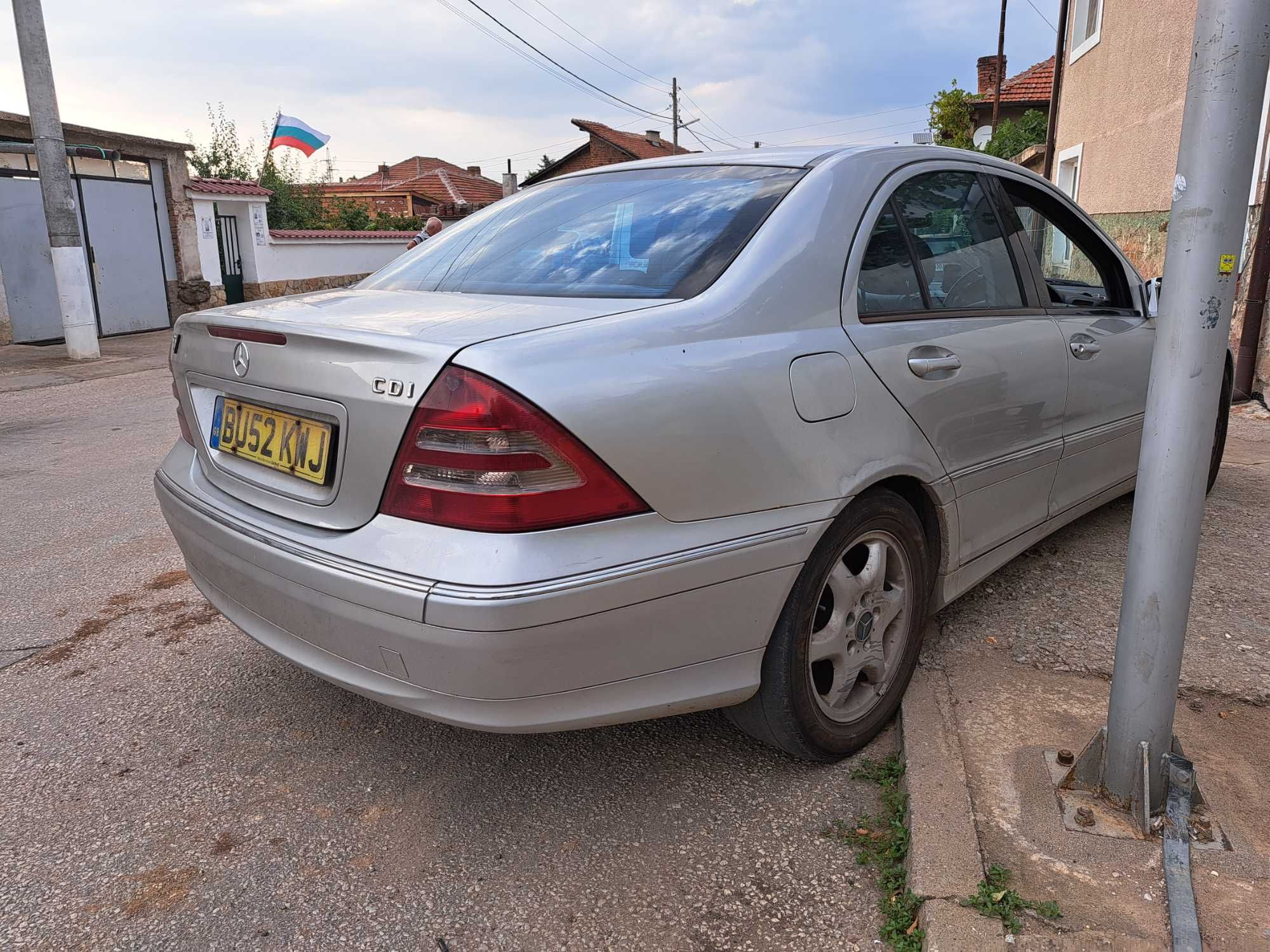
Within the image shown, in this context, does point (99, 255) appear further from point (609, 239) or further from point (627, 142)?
point (627, 142)

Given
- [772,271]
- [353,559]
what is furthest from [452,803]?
[772,271]

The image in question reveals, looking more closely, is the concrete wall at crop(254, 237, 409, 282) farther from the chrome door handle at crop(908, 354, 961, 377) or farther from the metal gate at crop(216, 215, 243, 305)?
the chrome door handle at crop(908, 354, 961, 377)

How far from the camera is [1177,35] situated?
28.7 ft

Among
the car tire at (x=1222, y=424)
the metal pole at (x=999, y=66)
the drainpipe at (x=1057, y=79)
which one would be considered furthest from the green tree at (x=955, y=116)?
the car tire at (x=1222, y=424)

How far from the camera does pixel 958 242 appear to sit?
2.86 m

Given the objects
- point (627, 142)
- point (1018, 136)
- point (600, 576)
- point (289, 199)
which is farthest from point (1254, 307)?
point (627, 142)

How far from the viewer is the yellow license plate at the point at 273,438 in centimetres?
205

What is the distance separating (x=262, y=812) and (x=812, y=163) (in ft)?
7.06

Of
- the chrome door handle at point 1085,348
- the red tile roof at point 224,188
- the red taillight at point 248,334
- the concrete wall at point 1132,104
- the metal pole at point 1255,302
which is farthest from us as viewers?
the red tile roof at point 224,188

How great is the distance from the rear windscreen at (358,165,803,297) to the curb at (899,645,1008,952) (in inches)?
49.4

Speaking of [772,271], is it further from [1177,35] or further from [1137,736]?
[1177,35]

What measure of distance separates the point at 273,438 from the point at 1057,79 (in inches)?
597

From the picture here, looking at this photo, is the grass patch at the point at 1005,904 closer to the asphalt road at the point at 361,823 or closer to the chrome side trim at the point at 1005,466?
the asphalt road at the point at 361,823

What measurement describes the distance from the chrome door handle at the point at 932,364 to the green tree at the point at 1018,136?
1908 cm
